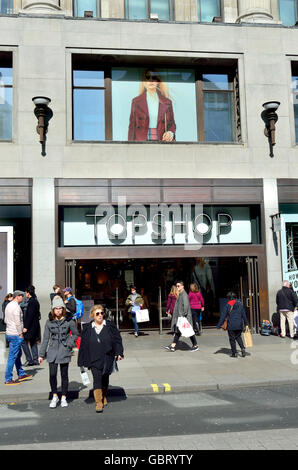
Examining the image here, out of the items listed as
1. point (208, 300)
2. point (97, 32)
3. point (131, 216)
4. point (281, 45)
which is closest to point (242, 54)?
point (281, 45)

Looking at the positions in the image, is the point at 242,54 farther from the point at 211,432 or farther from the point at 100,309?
the point at 211,432

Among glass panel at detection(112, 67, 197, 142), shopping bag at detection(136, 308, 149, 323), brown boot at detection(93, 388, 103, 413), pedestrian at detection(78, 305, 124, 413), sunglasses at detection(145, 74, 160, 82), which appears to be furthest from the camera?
sunglasses at detection(145, 74, 160, 82)

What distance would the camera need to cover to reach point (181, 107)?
16922 mm

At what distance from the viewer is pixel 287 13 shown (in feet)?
58.3

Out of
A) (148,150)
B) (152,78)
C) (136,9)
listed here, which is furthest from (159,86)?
Answer: (136,9)

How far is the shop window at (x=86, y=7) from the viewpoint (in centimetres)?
1683

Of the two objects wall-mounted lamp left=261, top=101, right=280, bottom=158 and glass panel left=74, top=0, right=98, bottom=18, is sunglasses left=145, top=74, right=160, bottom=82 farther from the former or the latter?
wall-mounted lamp left=261, top=101, right=280, bottom=158

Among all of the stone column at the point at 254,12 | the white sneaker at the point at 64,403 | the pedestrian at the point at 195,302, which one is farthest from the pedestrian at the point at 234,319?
the stone column at the point at 254,12

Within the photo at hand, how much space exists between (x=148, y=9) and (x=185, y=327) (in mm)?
11450

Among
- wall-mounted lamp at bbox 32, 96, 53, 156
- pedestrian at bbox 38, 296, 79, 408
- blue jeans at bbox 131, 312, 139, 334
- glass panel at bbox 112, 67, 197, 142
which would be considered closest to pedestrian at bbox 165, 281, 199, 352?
blue jeans at bbox 131, 312, 139, 334

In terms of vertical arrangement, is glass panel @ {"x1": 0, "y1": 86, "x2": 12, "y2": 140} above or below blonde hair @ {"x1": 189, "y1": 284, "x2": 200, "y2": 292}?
above

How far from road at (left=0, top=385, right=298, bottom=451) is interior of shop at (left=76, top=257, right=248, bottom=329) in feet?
25.3

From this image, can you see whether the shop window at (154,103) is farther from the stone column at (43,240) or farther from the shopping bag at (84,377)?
the shopping bag at (84,377)

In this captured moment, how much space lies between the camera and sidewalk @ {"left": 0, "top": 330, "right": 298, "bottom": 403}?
9000mm
